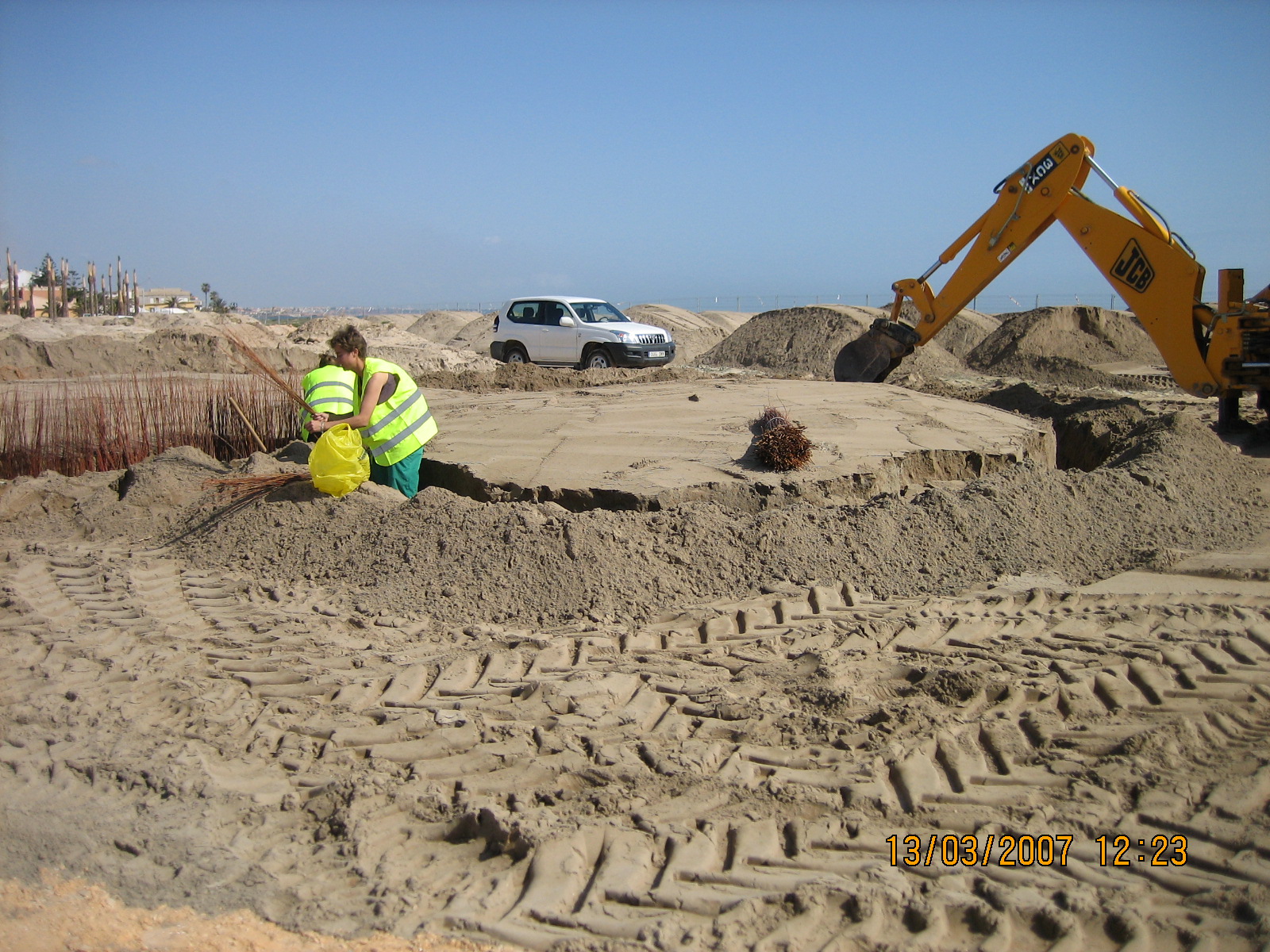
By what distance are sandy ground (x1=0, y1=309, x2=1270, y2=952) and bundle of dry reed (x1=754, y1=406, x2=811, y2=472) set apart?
0.25m

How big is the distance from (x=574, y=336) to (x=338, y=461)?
9398 millimetres

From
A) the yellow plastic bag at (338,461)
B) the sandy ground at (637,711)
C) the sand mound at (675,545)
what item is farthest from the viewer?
the yellow plastic bag at (338,461)

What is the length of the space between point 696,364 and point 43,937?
18716mm

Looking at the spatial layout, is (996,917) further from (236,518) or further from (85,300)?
(85,300)

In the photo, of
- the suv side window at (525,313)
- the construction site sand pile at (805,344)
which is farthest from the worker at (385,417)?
the construction site sand pile at (805,344)

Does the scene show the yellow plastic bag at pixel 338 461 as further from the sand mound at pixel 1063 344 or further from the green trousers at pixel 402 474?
the sand mound at pixel 1063 344

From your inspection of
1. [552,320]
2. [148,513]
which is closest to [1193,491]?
[148,513]

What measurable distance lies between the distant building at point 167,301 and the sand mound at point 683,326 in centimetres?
1624

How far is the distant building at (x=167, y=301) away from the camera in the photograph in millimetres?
32219

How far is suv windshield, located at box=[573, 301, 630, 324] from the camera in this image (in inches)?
587

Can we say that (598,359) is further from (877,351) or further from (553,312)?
(877,351)

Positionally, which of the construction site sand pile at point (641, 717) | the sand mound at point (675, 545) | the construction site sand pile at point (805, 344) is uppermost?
the construction site sand pile at point (805, 344)

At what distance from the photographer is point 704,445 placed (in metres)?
6.80
